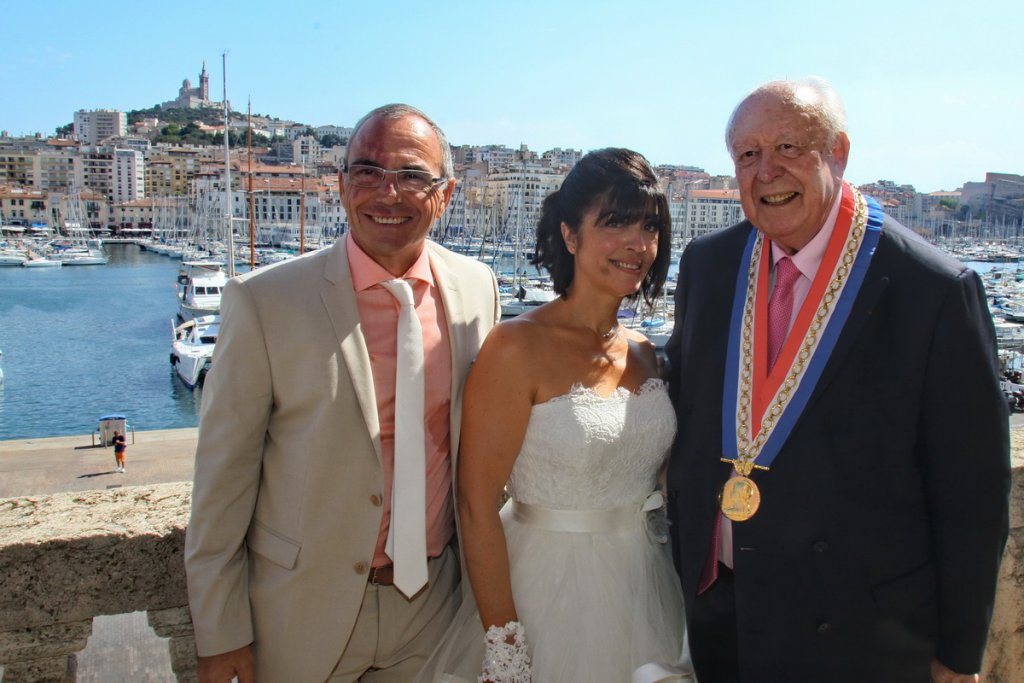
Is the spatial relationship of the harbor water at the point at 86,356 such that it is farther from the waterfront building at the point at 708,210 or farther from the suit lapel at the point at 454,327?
the suit lapel at the point at 454,327

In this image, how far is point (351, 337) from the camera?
1.96 meters

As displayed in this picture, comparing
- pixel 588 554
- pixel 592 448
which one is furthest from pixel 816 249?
pixel 588 554

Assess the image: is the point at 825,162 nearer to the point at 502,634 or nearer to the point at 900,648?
the point at 900,648

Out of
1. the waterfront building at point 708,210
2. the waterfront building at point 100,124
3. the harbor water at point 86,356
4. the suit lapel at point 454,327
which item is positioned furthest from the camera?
the waterfront building at point 100,124

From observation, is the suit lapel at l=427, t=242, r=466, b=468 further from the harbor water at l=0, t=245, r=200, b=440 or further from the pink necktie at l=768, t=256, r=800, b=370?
the harbor water at l=0, t=245, r=200, b=440

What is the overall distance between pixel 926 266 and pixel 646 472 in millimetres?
836

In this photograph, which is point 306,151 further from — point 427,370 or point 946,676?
point 946,676

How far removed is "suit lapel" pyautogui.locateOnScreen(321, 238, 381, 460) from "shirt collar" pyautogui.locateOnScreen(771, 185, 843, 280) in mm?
998

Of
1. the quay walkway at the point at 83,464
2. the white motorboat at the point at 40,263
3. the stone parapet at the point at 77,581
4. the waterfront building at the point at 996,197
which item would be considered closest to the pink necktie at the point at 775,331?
the stone parapet at the point at 77,581

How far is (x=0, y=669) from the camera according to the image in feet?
6.29

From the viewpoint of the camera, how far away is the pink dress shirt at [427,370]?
6.59 ft

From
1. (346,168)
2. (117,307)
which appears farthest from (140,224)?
(346,168)

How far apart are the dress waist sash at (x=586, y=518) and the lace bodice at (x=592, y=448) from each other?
0.02 metres

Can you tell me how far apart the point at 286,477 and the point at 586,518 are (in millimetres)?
750
